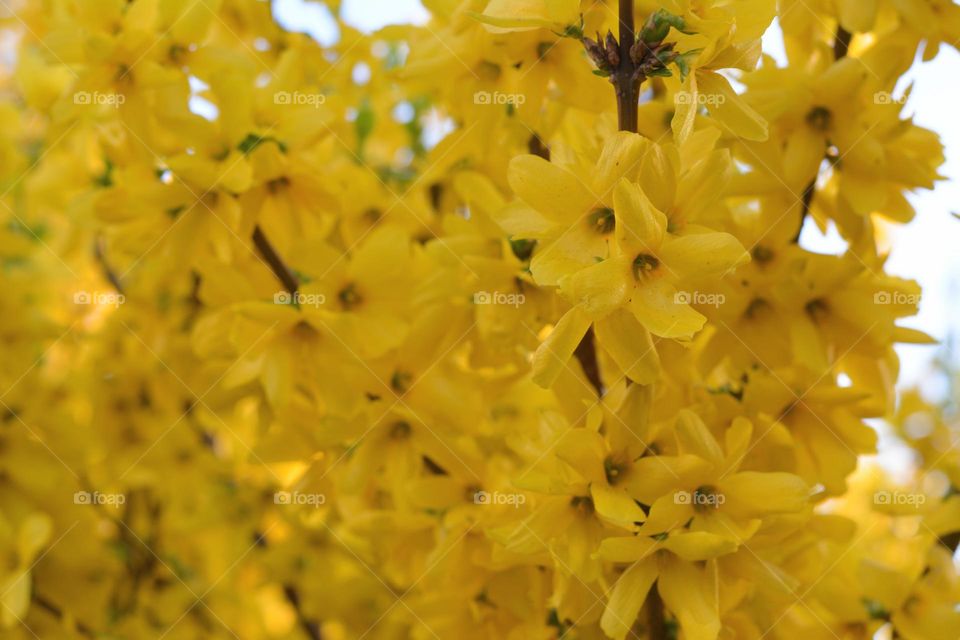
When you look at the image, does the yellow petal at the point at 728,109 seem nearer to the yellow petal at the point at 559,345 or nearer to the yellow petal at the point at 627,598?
the yellow petal at the point at 559,345

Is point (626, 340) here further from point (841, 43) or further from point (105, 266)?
point (105, 266)

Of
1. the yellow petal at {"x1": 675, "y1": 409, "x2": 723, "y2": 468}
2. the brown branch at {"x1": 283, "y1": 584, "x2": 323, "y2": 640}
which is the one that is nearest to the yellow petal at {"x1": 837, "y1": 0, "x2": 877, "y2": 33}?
the yellow petal at {"x1": 675, "y1": 409, "x2": 723, "y2": 468}

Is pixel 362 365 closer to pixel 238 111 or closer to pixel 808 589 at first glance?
pixel 238 111

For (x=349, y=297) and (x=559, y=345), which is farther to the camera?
(x=349, y=297)

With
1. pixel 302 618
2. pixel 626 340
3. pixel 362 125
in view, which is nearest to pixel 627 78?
pixel 626 340

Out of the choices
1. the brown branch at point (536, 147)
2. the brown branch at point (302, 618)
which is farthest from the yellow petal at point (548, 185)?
the brown branch at point (302, 618)

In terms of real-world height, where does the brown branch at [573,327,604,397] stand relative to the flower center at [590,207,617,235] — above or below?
below

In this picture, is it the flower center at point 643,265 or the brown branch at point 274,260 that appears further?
the brown branch at point 274,260

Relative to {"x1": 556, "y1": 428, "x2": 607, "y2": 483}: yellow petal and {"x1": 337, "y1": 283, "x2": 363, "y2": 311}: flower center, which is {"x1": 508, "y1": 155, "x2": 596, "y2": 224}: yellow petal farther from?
{"x1": 337, "y1": 283, "x2": 363, "y2": 311}: flower center

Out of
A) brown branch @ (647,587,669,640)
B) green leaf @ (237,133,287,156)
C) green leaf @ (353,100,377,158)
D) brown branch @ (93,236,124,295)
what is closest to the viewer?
brown branch @ (647,587,669,640)
